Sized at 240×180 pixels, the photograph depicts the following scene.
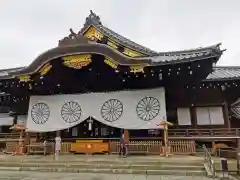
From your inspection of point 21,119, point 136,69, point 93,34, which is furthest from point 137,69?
point 21,119

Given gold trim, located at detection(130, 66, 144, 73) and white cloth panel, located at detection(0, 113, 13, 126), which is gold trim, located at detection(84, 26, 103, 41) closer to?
gold trim, located at detection(130, 66, 144, 73)

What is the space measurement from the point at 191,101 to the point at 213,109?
1.45 meters

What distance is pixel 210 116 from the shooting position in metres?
15.0

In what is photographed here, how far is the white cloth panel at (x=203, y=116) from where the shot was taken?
1497 centimetres

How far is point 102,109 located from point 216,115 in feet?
22.9

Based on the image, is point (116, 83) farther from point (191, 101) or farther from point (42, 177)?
point (42, 177)

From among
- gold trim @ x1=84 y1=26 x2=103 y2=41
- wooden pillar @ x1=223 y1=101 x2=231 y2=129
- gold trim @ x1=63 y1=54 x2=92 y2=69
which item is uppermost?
gold trim @ x1=84 y1=26 x2=103 y2=41

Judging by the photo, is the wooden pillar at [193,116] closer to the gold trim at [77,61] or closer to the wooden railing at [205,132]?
the wooden railing at [205,132]

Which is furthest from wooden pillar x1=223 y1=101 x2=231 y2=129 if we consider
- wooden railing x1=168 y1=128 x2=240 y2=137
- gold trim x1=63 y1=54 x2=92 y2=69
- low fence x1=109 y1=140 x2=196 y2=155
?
gold trim x1=63 y1=54 x2=92 y2=69

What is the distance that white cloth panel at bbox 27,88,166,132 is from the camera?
13383 mm

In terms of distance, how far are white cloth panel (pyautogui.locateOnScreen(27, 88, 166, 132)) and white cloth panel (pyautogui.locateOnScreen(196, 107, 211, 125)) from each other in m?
3.18

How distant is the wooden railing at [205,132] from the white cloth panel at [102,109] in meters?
1.90

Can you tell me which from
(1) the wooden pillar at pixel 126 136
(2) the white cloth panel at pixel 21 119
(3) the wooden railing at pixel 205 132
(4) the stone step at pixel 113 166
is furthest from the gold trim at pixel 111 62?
(2) the white cloth panel at pixel 21 119

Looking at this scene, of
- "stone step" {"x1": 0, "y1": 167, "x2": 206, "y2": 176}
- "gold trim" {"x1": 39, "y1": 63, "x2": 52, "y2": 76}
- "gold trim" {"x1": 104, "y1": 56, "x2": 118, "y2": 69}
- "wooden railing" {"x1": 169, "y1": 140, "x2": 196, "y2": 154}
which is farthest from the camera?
Answer: "gold trim" {"x1": 39, "y1": 63, "x2": 52, "y2": 76}
